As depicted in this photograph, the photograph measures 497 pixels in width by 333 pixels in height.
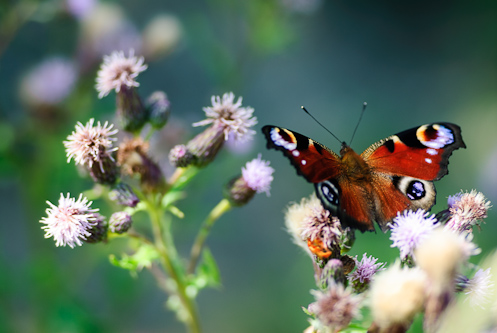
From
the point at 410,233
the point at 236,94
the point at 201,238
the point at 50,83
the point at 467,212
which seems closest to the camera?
the point at 410,233

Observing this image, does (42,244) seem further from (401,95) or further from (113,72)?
(401,95)

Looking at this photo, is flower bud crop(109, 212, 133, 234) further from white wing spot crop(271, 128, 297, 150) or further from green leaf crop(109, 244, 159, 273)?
white wing spot crop(271, 128, 297, 150)

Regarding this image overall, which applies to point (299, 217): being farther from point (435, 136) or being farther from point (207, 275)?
point (435, 136)

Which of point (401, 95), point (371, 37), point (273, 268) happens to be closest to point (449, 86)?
point (401, 95)

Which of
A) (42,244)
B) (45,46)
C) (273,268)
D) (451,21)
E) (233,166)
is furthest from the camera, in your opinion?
(451,21)

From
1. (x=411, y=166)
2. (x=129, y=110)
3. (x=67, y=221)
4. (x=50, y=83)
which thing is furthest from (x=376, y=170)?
(x=50, y=83)

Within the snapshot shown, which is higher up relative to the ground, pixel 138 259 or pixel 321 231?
pixel 138 259
